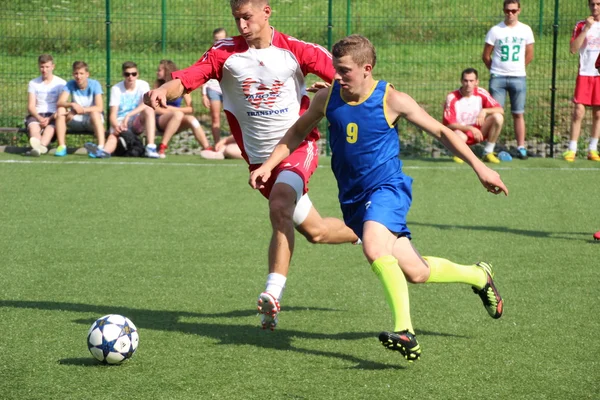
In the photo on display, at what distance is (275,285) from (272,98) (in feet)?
4.24

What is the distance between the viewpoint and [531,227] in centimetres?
891

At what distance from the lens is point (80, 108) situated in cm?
1352

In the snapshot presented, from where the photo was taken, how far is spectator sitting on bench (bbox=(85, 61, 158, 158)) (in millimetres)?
13500

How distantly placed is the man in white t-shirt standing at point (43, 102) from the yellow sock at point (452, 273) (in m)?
9.24

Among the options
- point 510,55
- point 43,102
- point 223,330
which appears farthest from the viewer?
point 43,102

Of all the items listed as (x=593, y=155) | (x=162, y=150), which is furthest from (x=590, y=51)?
(x=162, y=150)

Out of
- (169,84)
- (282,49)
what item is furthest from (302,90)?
(169,84)

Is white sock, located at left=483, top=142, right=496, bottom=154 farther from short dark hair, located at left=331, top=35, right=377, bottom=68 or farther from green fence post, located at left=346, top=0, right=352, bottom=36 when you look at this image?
short dark hair, located at left=331, top=35, right=377, bottom=68

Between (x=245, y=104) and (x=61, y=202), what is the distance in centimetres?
459

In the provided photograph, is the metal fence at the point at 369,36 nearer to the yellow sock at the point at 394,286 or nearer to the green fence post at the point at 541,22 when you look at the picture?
the green fence post at the point at 541,22

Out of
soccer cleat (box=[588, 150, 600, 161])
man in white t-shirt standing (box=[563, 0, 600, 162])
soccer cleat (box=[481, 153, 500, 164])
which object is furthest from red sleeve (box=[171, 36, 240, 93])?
soccer cleat (box=[588, 150, 600, 161])

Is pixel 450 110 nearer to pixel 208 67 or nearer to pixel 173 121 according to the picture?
pixel 173 121

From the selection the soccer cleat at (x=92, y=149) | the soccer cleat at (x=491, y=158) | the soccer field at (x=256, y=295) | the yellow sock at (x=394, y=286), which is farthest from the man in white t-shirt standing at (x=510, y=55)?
the yellow sock at (x=394, y=286)

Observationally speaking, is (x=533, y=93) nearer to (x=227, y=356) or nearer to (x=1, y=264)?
(x=1, y=264)
